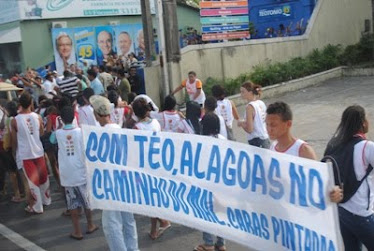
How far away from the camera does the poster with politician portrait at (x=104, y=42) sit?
24.1 metres

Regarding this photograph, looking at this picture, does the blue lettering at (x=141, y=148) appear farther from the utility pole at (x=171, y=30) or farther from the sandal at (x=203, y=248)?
the utility pole at (x=171, y=30)

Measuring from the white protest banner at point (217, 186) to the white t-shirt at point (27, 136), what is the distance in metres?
2.52

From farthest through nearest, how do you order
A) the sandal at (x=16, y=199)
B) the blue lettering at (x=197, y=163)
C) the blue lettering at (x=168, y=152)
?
the sandal at (x=16, y=199) < the blue lettering at (x=168, y=152) < the blue lettering at (x=197, y=163)

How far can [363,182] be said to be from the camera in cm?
343

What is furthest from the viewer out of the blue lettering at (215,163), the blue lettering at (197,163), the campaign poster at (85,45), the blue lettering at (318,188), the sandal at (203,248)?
the campaign poster at (85,45)

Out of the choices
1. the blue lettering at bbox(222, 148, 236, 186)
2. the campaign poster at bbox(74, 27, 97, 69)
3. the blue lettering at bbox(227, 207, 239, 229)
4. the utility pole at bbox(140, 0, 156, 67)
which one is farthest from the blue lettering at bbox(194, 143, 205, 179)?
the campaign poster at bbox(74, 27, 97, 69)

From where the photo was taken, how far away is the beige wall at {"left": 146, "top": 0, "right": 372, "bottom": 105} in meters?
15.3

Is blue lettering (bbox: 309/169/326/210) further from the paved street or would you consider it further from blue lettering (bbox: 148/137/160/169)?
the paved street

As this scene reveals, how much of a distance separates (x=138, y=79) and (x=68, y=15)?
991cm

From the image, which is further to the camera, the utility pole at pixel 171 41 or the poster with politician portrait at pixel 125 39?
the poster with politician portrait at pixel 125 39

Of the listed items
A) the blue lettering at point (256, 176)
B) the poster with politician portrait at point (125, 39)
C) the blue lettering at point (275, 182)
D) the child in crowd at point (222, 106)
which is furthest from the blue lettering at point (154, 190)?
the poster with politician portrait at point (125, 39)

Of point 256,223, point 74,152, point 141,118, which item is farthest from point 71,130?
point 256,223

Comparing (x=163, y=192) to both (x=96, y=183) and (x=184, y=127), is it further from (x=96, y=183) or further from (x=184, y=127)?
(x=184, y=127)

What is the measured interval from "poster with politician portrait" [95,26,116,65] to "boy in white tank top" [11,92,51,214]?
17.3 metres
